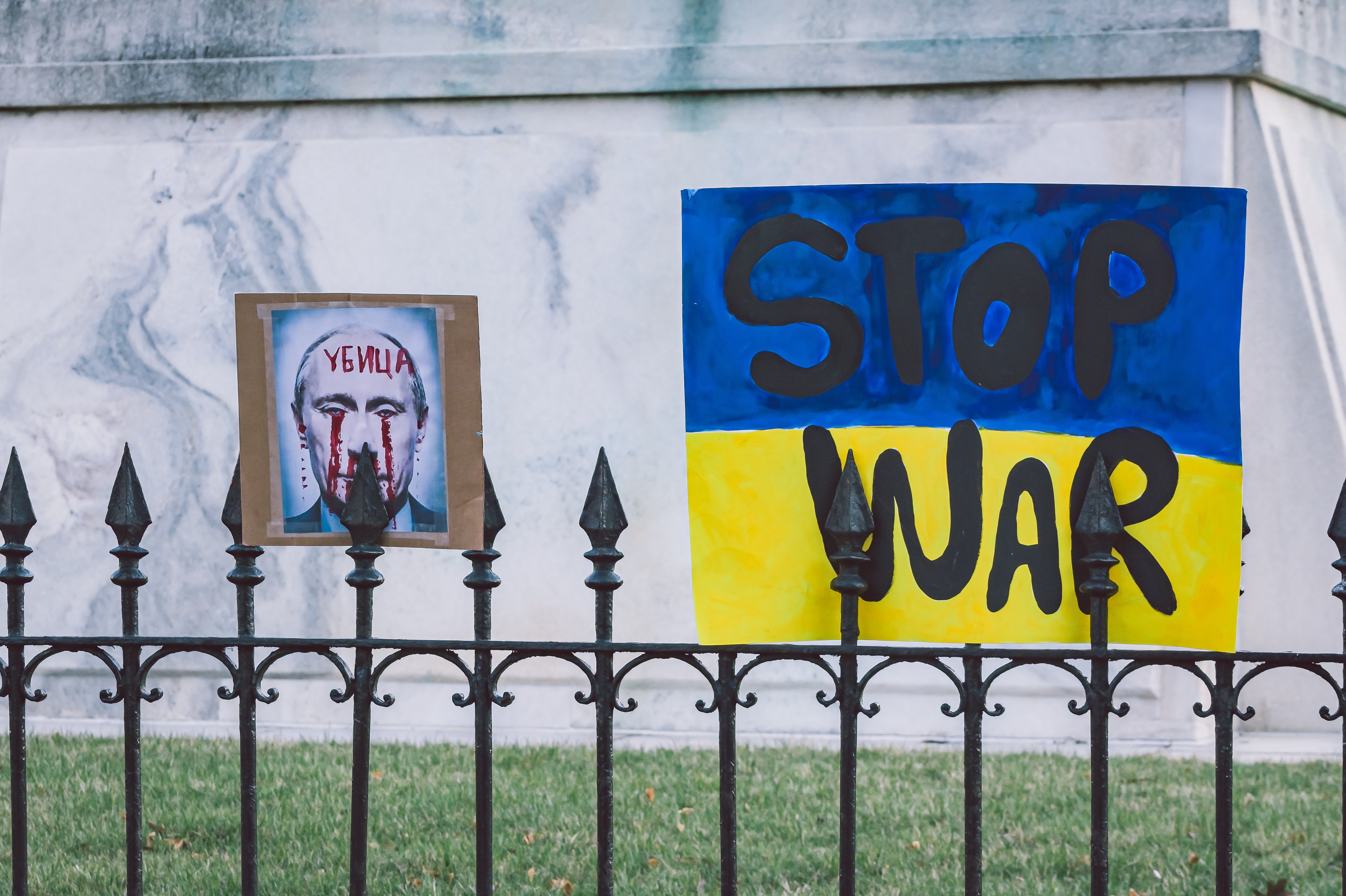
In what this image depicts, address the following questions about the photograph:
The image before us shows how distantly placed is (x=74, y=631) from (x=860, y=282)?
521 centimetres

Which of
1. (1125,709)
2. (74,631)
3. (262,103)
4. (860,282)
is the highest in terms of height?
(262,103)

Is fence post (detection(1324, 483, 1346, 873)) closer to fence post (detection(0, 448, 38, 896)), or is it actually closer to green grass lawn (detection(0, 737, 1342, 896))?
green grass lawn (detection(0, 737, 1342, 896))

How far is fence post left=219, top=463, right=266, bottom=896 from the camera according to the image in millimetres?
2602

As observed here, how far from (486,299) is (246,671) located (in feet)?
11.6

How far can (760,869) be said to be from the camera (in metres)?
3.80

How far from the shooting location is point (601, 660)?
2.49 metres

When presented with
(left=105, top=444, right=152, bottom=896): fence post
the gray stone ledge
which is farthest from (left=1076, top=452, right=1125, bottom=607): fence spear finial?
the gray stone ledge

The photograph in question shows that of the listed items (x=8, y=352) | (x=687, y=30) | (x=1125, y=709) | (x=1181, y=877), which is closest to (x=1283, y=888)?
(x=1181, y=877)

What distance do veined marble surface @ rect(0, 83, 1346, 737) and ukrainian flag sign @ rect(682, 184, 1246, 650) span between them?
10.8 ft

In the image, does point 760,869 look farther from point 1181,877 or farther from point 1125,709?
point 1125,709

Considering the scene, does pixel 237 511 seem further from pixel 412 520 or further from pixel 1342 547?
pixel 1342 547

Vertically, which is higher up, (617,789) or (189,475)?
(189,475)

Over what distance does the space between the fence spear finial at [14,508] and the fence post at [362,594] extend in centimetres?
73

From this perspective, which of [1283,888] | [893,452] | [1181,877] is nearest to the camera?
[893,452]
